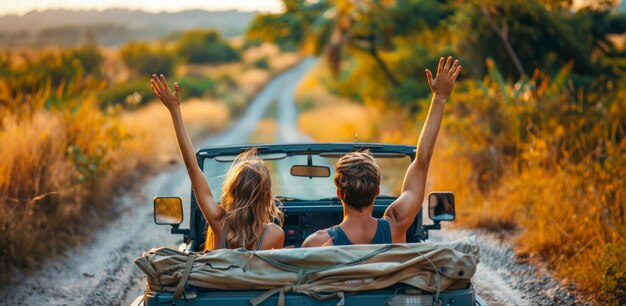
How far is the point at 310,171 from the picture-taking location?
19.7ft

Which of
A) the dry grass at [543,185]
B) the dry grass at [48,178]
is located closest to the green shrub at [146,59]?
the dry grass at [48,178]

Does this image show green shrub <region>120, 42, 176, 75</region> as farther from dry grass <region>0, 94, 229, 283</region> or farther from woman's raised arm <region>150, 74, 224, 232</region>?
woman's raised arm <region>150, 74, 224, 232</region>

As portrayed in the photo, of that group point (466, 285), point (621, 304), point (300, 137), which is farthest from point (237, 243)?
point (300, 137)

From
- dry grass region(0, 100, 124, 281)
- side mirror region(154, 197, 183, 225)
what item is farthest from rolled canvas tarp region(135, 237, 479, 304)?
dry grass region(0, 100, 124, 281)

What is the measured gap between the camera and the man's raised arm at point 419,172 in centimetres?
469

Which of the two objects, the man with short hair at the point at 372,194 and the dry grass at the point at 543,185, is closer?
the man with short hair at the point at 372,194

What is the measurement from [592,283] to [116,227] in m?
6.70

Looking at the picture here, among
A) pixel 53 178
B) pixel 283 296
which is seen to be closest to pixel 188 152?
pixel 283 296

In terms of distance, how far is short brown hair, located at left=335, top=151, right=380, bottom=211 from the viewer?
4426 millimetres

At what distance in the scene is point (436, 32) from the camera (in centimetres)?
2292

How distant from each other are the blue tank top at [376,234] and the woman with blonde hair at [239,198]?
1.19ft

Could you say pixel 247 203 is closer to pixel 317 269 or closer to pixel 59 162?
pixel 317 269

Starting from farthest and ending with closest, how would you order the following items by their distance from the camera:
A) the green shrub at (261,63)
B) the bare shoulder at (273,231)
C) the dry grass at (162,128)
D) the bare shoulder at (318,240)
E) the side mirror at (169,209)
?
the green shrub at (261,63) < the dry grass at (162,128) < the side mirror at (169,209) < the bare shoulder at (273,231) < the bare shoulder at (318,240)

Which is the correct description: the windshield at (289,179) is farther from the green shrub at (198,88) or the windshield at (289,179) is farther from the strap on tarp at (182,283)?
the green shrub at (198,88)
